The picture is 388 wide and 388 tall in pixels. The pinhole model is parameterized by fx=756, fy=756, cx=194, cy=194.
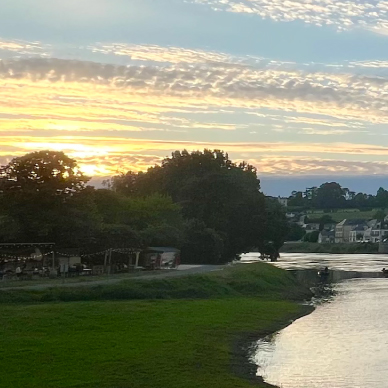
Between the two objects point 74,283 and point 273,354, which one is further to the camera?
point 74,283

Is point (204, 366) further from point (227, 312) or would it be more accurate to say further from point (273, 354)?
point (227, 312)

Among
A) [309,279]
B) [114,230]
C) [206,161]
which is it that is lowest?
[309,279]

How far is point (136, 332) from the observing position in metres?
30.7

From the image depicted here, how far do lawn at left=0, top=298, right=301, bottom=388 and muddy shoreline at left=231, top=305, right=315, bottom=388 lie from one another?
31 centimetres

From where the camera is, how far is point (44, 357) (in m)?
24.5

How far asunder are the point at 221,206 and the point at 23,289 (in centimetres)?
6053

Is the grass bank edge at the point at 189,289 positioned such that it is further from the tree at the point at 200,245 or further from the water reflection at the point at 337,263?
the water reflection at the point at 337,263

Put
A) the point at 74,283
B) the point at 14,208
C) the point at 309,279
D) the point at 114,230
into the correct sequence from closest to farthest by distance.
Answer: the point at 74,283 → the point at 14,208 → the point at 114,230 → the point at 309,279

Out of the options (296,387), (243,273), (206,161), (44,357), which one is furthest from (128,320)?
(206,161)

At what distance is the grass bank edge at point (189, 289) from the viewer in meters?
39.5

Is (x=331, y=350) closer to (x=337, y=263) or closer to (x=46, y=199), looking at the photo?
(x=46, y=199)

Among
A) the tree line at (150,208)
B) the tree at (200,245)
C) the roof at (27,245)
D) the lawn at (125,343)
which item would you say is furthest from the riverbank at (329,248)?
the lawn at (125,343)

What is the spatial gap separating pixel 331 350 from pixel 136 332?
Result: 7879 millimetres

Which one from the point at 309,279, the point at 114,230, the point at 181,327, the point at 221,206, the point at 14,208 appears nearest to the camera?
the point at 181,327
